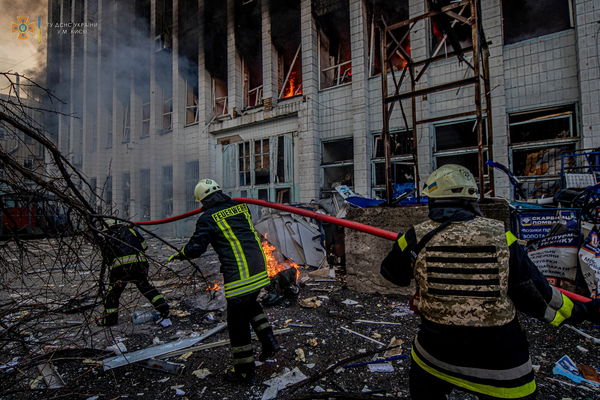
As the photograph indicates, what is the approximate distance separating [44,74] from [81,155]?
8.50 meters

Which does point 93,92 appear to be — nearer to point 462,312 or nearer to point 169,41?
point 169,41

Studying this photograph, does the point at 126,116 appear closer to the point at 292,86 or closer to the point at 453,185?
the point at 292,86

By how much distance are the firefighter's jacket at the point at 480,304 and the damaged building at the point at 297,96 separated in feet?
7.65

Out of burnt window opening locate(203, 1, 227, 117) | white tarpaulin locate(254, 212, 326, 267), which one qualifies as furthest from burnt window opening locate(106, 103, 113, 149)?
white tarpaulin locate(254, 212, 326, 267)

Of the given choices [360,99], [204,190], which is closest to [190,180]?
[360,99]

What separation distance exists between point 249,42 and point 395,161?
8.72 metres

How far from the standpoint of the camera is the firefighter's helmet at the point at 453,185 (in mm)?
1742

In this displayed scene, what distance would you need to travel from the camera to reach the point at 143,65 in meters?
16.3

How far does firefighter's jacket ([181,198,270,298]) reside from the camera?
3.01m

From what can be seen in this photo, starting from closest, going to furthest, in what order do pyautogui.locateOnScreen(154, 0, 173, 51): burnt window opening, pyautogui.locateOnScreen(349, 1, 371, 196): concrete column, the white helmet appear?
the white helmet
pyautogui.locateOnScreen(349, 1, 371, 196): concrete column
pyautogui.locateOnScreen(154, 0, 173, 51): burnt window opening

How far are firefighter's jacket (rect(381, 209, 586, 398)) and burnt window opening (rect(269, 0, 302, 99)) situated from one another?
34.4ft

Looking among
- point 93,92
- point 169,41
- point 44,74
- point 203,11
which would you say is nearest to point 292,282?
point 203,11

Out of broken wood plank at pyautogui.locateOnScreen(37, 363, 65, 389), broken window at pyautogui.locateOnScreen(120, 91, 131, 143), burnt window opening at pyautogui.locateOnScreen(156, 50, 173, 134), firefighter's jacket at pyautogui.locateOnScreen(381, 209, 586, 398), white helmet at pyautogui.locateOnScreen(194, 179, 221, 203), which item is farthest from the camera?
broken window at pyautogui.locateOnScreen(120, 91, 131, 143)

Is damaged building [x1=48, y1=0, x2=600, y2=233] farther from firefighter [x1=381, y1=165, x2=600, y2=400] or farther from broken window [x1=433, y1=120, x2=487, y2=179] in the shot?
firefighter [x1=381, y1=165, x2=600, y2=400]
